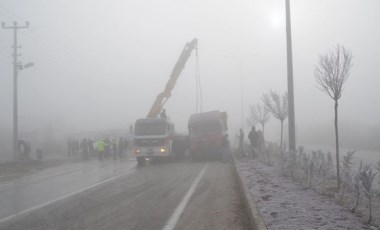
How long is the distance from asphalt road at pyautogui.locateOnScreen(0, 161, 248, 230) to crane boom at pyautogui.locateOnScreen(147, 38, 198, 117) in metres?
15.6

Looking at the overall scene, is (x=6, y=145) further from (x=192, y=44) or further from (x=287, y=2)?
(x=287, y=2)

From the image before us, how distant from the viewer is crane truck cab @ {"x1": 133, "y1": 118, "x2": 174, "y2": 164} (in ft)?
84.3

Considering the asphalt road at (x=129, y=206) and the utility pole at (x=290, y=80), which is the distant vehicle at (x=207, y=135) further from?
the asphalt road at (x=129, y=206)

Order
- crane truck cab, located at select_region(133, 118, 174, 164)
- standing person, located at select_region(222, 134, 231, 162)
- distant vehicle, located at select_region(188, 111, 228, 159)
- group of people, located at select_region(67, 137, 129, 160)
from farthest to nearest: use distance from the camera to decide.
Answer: group of people, located at select_region(67, 137, 129, 160) < distant vehicle, located at select_region(188, 111, 228, 159) < standing person, located at select_region(222, 134, 231, 162) < crane truck cab, located at select_region(133, 118, 174, 164)

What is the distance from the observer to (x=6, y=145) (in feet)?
181

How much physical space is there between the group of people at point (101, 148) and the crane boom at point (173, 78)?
5061 millimetres

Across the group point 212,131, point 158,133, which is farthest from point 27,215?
point 212,131

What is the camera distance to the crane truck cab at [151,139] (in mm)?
25703

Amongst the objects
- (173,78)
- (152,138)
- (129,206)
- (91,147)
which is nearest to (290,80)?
(129,206)

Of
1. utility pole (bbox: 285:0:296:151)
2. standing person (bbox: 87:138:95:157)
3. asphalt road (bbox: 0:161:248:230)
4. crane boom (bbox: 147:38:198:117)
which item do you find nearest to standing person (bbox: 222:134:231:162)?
crane boom (bbox: 147:38:198:117)

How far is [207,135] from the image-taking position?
Answer: 2780 cm

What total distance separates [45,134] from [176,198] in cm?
5665

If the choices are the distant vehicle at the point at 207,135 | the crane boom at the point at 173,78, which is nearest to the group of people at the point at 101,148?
the crane boom at the point at 173,78

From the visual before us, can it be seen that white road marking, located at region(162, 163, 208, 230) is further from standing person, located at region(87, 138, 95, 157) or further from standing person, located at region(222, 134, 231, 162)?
standing person, located at region(87, 138, 95, 157)
